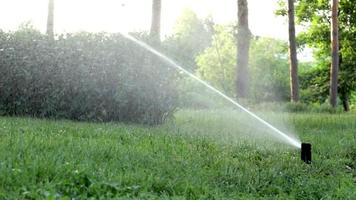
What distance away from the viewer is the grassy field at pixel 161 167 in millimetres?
5348

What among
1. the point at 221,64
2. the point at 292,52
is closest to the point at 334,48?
the point at 292,52

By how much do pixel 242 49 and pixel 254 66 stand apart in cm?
3937

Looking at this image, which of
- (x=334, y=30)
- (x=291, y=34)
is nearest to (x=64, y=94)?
(x=291, y=34)

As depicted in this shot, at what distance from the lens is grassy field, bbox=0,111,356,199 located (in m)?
5.35

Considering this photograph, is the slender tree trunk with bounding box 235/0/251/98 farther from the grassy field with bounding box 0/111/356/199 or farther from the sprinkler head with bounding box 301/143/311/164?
the sprinkler head with bounding box 301/143/311/164

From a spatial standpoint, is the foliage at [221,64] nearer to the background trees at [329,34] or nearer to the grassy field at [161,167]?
the background trees at [329,34]

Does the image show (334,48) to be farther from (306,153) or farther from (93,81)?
(306,153)

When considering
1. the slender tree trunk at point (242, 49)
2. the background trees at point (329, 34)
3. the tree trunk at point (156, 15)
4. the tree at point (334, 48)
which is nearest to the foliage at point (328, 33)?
the background trees at point (329, 34)

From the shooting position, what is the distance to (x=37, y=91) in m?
13.1

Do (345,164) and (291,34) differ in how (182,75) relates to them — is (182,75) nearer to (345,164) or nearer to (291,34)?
(345,164)

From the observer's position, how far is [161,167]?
6.80 meters

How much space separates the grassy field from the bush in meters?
2.50

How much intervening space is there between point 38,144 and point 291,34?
20.5 metres

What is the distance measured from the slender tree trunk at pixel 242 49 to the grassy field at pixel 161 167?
14.5 metres
